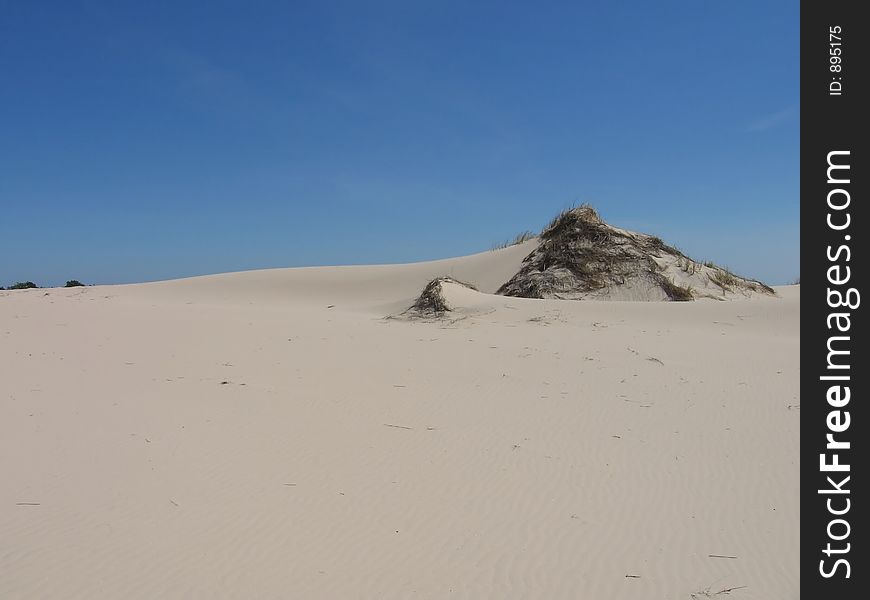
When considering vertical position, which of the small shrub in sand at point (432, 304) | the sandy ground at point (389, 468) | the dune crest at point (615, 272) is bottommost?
the sandy ground at point (389, 468)

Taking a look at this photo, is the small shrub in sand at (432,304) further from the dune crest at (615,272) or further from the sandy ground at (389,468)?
the sandy ground at (389,468)

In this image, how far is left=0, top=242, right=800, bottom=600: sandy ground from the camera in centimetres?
278

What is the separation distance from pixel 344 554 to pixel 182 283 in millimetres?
19623

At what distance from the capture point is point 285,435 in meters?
4.53

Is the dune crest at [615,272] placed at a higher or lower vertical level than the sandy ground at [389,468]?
higher

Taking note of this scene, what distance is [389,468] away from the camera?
397cm

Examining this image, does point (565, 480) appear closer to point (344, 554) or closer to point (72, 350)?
point (344, 554)

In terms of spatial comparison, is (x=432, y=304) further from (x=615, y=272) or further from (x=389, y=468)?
(x=389, y=468)

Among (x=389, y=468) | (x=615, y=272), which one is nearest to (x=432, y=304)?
(x=615, y=272)

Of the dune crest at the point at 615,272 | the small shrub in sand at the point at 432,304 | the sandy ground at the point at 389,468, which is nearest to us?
the sandy ground at the point at 389,468

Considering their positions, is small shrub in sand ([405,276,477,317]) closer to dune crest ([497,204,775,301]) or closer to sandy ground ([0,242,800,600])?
dune crest ([497,204,775,301])

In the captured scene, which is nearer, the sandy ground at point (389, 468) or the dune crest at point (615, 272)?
the sandy ground at point (389, 468)

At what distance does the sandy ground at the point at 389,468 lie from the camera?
2783 mm

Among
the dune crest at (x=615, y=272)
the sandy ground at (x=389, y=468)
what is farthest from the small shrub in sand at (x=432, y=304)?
the sandy ground at (x=389, y=468)
